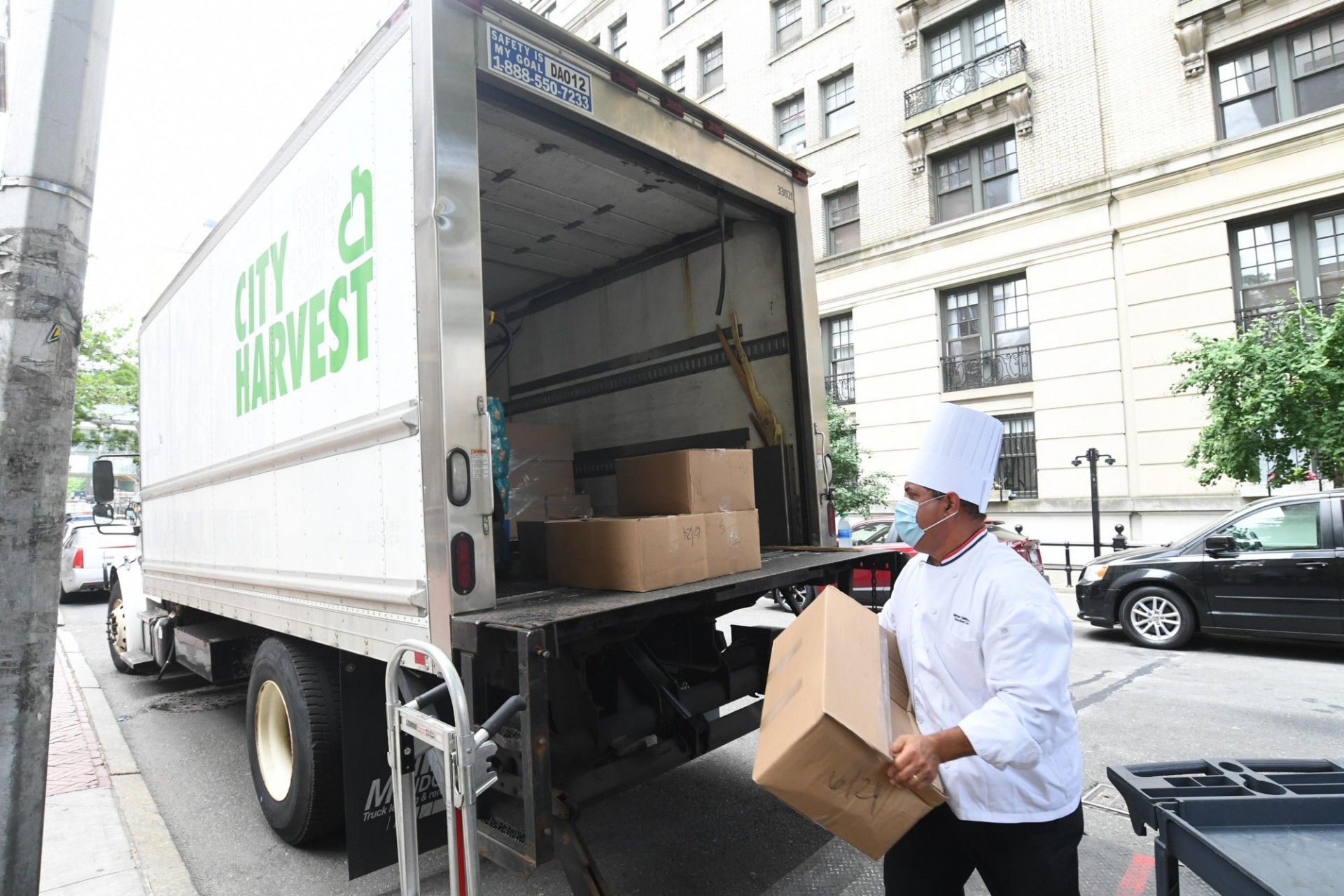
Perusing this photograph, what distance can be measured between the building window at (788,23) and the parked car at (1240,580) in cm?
1735

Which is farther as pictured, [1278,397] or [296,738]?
[1278,397]

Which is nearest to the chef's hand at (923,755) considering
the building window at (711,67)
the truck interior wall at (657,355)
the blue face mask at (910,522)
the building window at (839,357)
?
the blue face mask at (910,522)

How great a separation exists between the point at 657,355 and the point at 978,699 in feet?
13.5

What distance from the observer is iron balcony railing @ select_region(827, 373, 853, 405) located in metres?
19.6

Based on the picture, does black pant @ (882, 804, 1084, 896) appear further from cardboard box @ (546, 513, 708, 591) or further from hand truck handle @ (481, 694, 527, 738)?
cardboard box @ (546, 513, 708, 591)

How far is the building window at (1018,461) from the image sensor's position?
631 inches

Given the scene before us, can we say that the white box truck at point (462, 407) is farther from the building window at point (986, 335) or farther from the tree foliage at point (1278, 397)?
the building window at point (986, 335)

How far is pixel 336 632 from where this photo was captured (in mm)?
3467

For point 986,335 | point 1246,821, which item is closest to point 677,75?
point 986,335

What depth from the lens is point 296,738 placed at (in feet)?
12.1

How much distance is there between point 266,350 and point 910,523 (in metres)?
3.51

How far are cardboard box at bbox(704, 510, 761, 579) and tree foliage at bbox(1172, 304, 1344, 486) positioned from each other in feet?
27.6

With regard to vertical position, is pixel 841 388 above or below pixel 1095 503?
above

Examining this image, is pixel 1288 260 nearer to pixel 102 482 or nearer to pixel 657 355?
pixel 657 355
